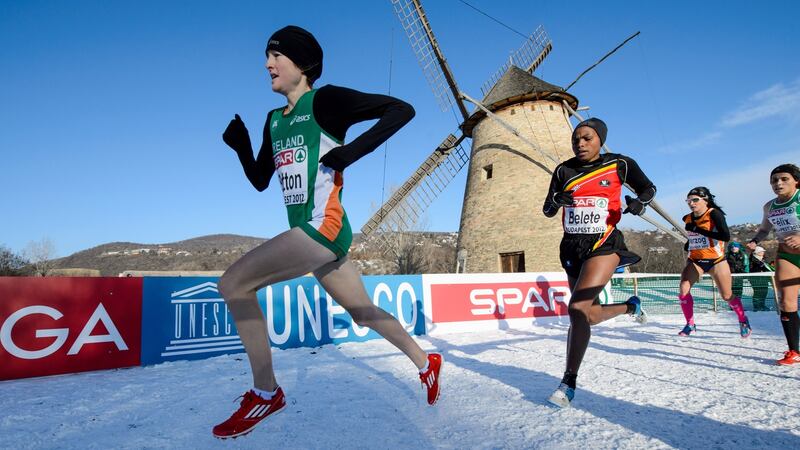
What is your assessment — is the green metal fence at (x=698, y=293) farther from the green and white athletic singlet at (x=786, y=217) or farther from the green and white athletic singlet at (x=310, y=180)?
the green and white athletic singlet at (x=310, y=180)

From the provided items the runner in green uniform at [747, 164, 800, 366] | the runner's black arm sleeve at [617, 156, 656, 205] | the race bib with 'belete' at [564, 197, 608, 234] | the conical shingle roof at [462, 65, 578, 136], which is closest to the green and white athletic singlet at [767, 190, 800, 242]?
the runner in green uniform at [747, 164, 800, 366]

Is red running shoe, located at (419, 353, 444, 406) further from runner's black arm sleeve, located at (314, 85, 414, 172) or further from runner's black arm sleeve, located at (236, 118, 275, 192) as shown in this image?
runner's black arm sleeve, located at (236, 118, 275, 192)

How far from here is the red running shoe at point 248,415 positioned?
2104mm

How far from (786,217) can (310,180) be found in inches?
199

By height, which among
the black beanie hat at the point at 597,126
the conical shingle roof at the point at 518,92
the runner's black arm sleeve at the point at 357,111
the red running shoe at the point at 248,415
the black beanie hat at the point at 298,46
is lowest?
the red running shoe at the point at 248,415

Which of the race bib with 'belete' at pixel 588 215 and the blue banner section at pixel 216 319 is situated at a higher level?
the race bib with 'belete' at pixel 588 215

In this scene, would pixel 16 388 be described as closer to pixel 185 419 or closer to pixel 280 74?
pixel 185 419

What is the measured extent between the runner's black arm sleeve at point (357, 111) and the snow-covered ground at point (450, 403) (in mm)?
1624

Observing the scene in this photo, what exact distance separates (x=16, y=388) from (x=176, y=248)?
8666cm

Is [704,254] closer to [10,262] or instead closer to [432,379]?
[432,379]

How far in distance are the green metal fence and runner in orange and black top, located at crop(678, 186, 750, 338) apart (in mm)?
3171

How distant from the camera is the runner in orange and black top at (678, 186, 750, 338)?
567cm

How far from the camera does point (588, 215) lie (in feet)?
10.5

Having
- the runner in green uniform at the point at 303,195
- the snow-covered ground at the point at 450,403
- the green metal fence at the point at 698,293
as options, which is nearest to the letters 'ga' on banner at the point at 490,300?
the green metal fence at the point at 698,293
